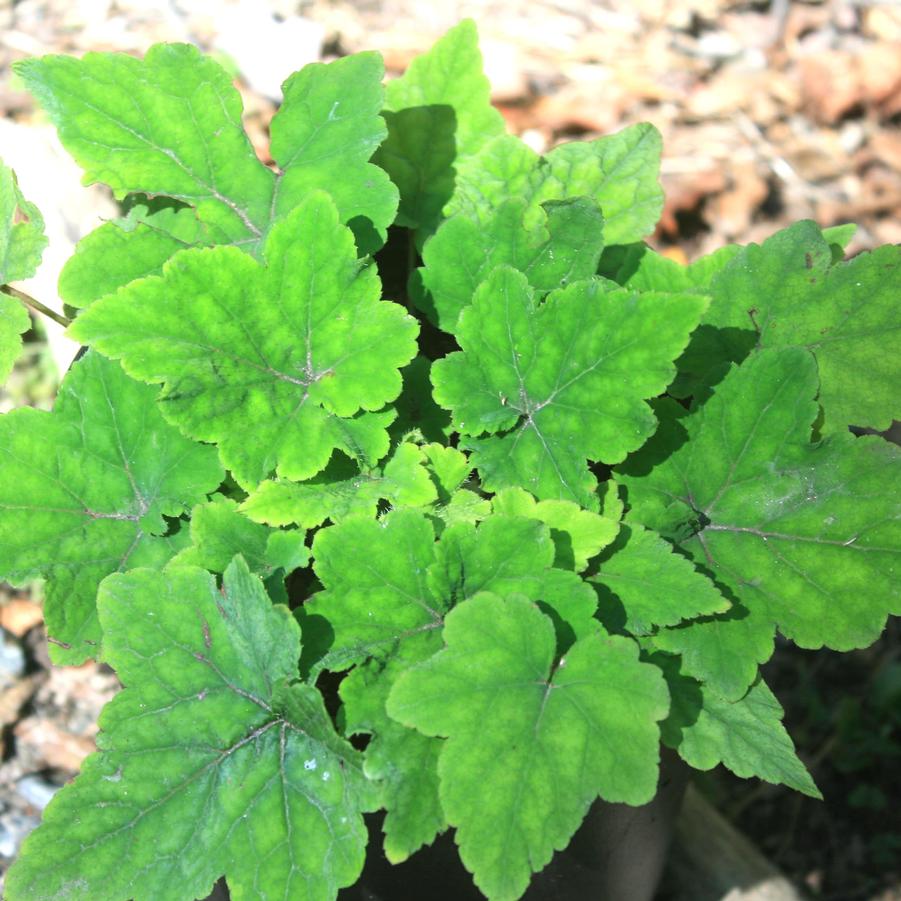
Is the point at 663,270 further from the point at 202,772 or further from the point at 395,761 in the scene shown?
the point at 202,772

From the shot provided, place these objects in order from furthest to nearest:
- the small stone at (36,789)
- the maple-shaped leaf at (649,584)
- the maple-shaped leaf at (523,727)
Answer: the small stone at (36,789) → the maple-shaped leaf at (649,584) → the maple-shaped leaf at (523,727)

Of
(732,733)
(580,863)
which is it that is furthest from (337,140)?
(580,863)

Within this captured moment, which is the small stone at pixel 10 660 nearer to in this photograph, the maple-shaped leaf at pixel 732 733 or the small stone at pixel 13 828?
the small stone at pixel 13 828

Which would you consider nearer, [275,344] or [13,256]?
[275,344]

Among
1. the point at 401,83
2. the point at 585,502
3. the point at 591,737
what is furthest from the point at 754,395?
the point at 401,83

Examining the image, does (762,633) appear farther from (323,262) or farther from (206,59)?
(206,59)

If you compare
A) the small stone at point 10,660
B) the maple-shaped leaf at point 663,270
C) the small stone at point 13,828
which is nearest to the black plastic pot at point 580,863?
the maple-shaped leaf at point 663,270

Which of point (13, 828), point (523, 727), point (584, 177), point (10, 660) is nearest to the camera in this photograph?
point (523, 727)

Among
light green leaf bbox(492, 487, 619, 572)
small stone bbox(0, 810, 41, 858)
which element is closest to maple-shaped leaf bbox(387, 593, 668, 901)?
light green leaf bbox(492, 487, 619, 572)
